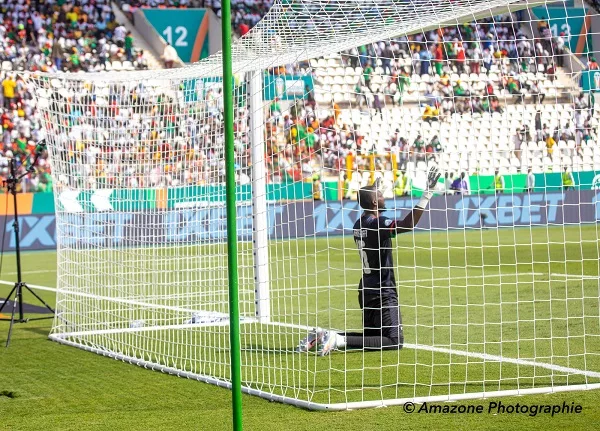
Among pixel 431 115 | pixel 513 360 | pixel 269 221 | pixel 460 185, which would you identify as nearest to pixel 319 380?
pixel 513 360

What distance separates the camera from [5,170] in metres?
24.1

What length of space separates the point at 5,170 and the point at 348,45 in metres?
17.7

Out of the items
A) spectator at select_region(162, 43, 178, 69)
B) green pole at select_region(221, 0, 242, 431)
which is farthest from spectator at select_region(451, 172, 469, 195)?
spectator at select_region(162, 43, 178, 69)

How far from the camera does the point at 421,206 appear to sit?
7.95 meters

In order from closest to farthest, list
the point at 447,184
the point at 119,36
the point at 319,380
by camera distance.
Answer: the point at 319,380 < the point at 447,184 < the point at 119,36

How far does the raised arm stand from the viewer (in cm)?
773

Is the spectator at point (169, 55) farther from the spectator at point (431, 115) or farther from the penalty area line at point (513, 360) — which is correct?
the penalty area line at point (513, 360)

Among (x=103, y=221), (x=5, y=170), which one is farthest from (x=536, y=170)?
(x=103, y=221)

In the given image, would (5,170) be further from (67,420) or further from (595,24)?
(595,24)

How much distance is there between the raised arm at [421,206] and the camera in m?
7.73

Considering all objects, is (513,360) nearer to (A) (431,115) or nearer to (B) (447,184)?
(A) (431,115)

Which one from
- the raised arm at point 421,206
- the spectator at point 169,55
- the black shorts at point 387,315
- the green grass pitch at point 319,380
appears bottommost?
the green grass pitch at point 319,380

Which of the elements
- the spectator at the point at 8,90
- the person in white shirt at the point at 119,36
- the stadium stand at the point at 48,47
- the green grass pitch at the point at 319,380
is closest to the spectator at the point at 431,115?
the green grass pitch at the point at 319,380

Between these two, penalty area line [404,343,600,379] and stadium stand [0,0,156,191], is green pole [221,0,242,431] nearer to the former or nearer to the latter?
penalty area line [404,343,600,379]
